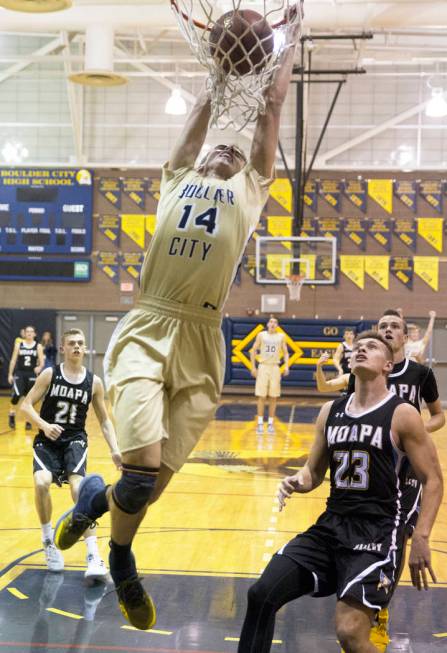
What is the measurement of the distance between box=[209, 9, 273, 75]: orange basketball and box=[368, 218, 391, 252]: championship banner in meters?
17.1

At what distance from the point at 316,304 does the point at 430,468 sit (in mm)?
16822

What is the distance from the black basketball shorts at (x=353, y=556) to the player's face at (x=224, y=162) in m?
1.78

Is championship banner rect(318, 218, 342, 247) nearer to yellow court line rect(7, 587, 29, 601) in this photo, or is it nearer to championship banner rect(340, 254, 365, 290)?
championship banner rect(340, 254, 365, 290)

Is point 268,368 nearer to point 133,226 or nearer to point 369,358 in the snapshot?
point 133,226

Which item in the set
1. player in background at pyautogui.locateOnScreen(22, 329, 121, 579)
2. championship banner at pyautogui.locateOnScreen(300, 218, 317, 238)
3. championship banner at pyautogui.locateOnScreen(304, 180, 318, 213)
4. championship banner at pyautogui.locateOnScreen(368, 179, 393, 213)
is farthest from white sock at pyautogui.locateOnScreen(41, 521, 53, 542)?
championship banner at pyautogui.locateOnScreen(368, 179, 393, 213)

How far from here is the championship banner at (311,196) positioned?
829 inches

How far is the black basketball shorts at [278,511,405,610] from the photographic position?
13.8 ft

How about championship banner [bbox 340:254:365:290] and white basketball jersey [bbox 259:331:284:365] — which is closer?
white basketball jersey [bbox 259:331:284:365]

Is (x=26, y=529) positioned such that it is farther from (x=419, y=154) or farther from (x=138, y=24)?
(x=419, y=154)

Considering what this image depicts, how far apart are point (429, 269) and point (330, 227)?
2475mm

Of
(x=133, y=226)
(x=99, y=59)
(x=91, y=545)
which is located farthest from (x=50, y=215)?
(x=91, y=545)

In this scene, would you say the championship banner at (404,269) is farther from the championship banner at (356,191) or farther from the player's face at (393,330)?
the player's face at (393,330)

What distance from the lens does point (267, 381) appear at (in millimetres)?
15570

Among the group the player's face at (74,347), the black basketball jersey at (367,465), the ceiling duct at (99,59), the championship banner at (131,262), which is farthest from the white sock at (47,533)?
the championship banner at (131,262)
